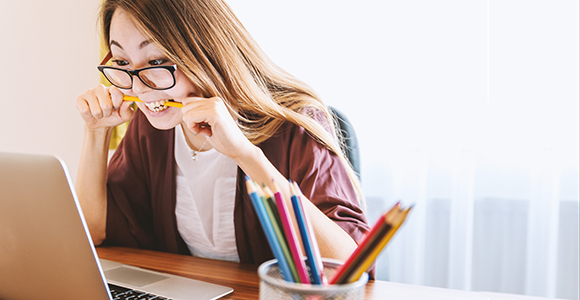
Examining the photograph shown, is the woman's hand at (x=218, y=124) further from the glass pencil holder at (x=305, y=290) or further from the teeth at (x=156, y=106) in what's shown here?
the glass pencil holder at (x=305, y=290)

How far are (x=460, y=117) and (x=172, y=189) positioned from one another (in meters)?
1.15

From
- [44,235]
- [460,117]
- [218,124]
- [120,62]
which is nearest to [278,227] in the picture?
[44,235]

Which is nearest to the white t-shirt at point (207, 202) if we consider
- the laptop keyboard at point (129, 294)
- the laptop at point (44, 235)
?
the laptop keyboard at point (129, 294)

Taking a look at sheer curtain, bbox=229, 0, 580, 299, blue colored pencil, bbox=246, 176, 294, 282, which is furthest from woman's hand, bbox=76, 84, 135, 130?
sheer curtain, bbox=229, 0, 580, 299

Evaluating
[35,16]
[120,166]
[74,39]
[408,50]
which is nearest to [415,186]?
[408,50]

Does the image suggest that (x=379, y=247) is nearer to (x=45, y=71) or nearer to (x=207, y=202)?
(x=207, y=202)

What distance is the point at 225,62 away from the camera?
3.28ft

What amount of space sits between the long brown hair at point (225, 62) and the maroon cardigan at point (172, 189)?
0.04 meters

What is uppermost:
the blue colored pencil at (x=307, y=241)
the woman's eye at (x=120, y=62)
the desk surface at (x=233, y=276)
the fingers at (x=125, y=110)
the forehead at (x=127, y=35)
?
the forehead at (x=127, y=35)

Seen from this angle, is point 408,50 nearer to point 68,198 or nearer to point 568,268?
point 568,268

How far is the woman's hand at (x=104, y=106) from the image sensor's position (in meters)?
1.08

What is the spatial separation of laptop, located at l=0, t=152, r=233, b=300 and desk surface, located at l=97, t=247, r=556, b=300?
230 millimetres

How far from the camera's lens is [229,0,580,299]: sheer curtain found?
164cm

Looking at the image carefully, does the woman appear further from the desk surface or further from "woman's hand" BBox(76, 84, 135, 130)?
the desk surface
